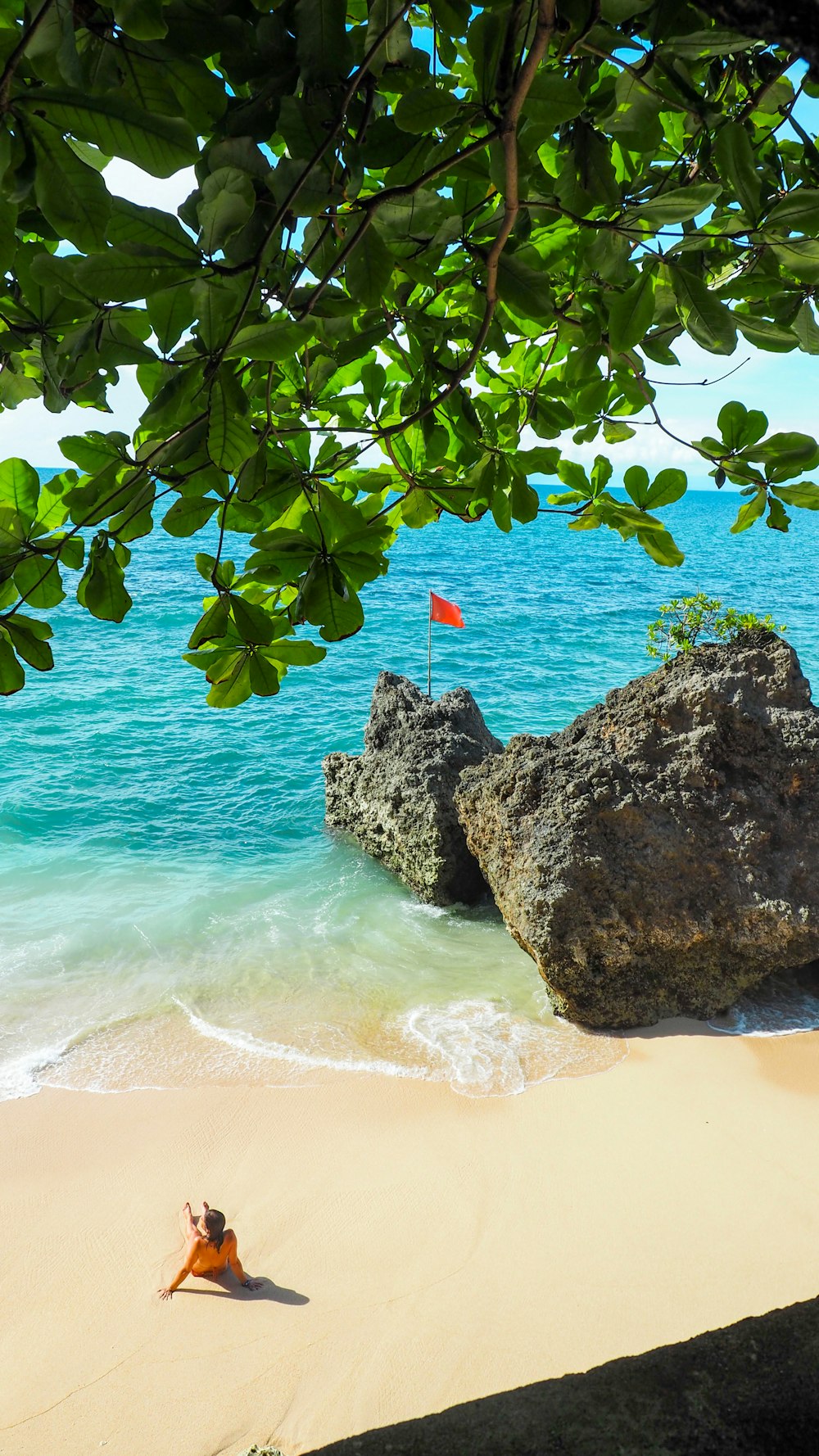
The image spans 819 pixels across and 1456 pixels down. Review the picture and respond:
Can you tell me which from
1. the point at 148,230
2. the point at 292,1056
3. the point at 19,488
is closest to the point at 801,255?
the point at 148,230

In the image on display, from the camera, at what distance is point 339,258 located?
1062mm

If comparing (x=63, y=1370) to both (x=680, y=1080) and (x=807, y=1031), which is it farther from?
(x=807, y=1031)

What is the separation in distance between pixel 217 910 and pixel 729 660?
21.0 feet

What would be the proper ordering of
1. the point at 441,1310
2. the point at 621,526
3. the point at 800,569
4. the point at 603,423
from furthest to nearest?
the point at 800,569 → the point at 441,1310 → the point at 603,423 → the point at 621,526

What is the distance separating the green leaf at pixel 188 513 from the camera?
1.49 metres

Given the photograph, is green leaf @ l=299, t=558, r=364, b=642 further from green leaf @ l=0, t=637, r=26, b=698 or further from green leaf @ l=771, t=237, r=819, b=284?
green leaf @ l=771, t=237, r=819, b=284

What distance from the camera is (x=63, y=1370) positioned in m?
4.80

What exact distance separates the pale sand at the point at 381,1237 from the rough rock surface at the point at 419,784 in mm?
3260

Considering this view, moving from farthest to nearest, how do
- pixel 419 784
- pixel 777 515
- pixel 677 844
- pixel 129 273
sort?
pixel 419 784, pixel 677 844, pixel 777 515, pixel 129 273

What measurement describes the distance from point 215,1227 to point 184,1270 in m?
0.27

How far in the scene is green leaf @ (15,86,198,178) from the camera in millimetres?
829

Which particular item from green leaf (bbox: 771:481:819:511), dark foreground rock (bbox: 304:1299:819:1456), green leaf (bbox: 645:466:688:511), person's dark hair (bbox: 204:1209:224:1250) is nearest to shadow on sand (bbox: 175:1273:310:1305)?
person's dark hair (bbox: 204:1209:224:1250)

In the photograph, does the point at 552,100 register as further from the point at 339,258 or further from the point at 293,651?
the point at 293,651

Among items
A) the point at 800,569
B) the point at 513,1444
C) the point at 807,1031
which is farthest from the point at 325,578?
the point at 800,569
